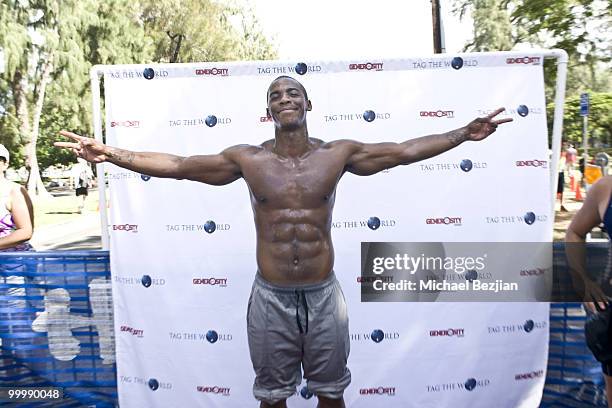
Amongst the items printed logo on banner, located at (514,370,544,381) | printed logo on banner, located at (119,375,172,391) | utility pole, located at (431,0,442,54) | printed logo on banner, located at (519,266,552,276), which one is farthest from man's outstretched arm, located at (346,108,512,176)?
utility pole, located at (431,0,442,54)

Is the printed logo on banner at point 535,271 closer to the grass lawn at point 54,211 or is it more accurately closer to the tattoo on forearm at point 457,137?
the tattoo on forearm at point 457,137

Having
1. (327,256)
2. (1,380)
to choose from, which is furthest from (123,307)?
(327,256)

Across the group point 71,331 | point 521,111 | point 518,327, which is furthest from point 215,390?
point 521,111

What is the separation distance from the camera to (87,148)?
3.07m

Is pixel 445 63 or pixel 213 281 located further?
pixel 213 281

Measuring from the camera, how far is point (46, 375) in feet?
13.5

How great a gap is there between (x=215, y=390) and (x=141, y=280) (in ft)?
3.15

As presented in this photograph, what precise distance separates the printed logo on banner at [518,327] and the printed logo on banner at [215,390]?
1.92m

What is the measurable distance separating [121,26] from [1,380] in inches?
956

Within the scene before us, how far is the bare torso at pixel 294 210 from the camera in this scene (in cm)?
303

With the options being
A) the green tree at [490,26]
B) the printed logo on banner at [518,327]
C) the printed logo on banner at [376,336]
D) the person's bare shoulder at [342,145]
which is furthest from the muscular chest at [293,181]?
the green tree at [490,26]

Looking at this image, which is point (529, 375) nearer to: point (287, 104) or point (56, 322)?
point (287, 104)

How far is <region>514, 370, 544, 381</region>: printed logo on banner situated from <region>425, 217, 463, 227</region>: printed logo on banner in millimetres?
1150

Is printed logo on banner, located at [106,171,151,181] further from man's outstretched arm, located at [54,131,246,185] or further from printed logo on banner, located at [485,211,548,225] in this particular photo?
printed logo on banner, located at [485,211,548,225]
